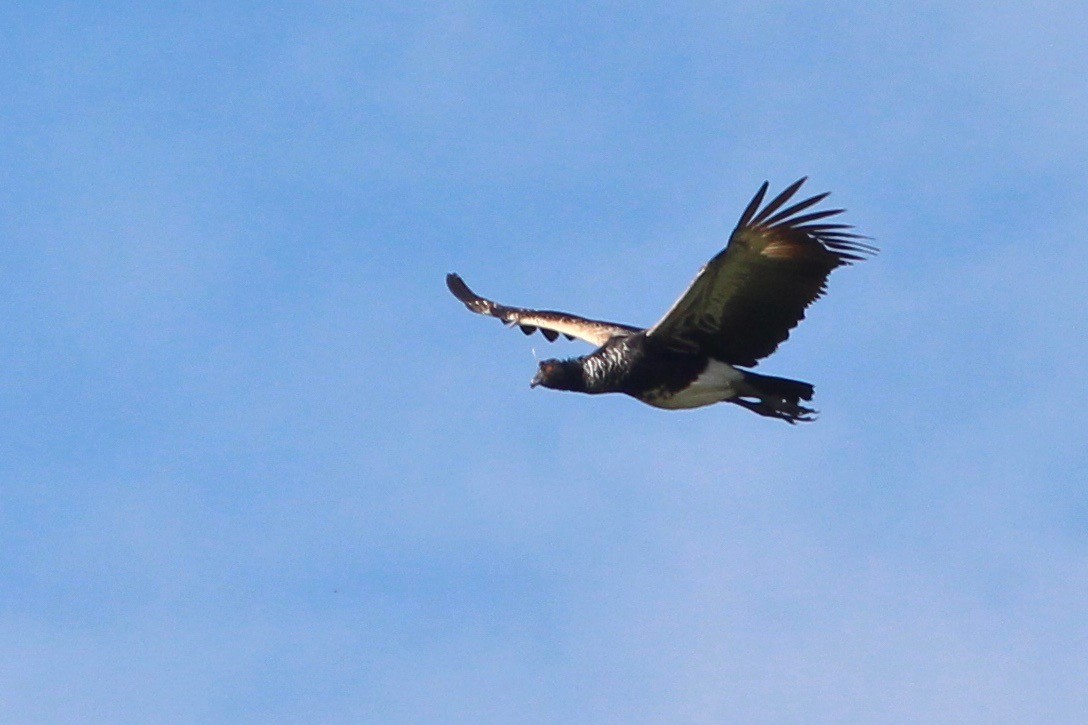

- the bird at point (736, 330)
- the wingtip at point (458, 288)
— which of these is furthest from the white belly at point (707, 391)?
the wingtip at point (458, 288)

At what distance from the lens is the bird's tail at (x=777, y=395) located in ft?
65.3

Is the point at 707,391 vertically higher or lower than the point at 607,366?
lower

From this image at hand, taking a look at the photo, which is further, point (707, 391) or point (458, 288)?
point (458, 288)

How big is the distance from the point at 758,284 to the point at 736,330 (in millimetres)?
649

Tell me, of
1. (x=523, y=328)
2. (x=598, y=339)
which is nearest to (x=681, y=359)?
(x=598, y=339)

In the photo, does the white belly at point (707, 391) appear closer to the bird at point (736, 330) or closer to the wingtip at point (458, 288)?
the bird at point (736, 330)

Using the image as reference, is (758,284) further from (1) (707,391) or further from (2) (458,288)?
(2) (458,288)

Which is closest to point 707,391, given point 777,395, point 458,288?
point 777,395

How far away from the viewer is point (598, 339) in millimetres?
22094

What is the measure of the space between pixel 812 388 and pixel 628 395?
69.8 inches

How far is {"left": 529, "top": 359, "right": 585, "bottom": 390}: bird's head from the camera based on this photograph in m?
20.9

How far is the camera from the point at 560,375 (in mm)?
21062

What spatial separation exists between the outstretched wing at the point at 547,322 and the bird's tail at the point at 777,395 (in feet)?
5.67

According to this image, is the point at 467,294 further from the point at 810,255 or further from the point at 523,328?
the point at 810,255
